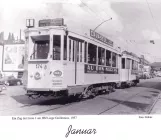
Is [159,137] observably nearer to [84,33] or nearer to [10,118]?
[10,118]

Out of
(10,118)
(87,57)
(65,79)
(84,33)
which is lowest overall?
(10,118)

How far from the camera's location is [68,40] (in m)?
8.64

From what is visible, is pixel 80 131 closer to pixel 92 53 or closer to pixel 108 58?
pixel 92 53

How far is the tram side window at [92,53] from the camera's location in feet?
33.3

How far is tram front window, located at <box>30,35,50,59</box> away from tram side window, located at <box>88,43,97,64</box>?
213 cm

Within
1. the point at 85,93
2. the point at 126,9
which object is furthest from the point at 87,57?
the point at 126,9

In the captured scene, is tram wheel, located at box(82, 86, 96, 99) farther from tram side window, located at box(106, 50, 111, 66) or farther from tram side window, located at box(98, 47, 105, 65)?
tram side window, located at box(106, 50, 111, 66)

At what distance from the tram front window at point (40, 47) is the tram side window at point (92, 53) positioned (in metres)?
2.13

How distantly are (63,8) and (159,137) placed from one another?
14.7 ft

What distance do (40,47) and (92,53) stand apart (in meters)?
2.54

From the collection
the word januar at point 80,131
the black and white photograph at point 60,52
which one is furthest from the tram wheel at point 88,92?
the word januar at point 80,131

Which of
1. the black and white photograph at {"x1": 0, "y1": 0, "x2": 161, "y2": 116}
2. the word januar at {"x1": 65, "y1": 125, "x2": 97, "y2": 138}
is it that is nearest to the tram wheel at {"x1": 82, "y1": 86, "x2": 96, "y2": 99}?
the black and white photograph at {"x1": 0, "y1": 0, "x2": 161, "y2": 116}

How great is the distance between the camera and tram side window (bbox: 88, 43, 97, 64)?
399 inches

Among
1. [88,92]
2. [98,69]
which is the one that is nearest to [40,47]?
[88,92]
